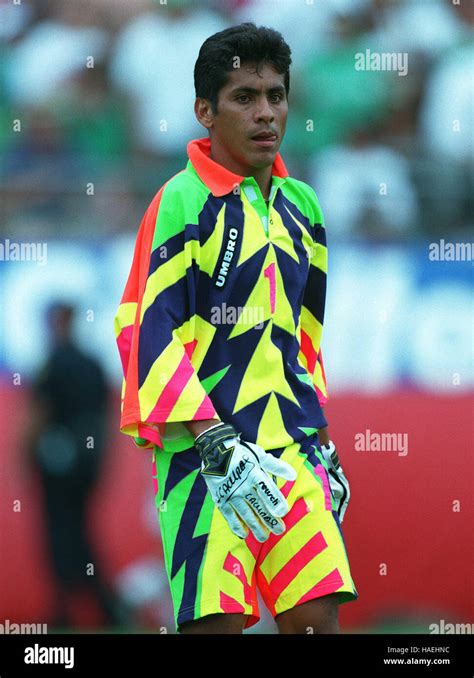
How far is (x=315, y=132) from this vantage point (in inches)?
175

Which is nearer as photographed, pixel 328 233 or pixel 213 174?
pixel 213 174

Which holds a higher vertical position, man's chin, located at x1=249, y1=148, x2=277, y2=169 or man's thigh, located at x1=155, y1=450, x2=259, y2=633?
man's chin, located at x1=249, y1=148, x2=277, y2=169

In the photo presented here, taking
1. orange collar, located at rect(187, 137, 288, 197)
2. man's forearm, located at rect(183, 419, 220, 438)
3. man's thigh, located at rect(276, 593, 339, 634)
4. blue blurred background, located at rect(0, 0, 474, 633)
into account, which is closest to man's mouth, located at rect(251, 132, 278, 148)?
orange collar, located at rect(187, 137, 288, 197)

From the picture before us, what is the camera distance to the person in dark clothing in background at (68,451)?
443 centimetres

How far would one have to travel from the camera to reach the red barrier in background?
4.47 m

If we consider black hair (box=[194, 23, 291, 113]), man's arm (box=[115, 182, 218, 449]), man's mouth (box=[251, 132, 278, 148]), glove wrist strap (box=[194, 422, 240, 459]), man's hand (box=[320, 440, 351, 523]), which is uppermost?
black hair (box=[194, 23, 291, 113])

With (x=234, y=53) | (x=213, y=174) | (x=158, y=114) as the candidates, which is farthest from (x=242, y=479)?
(x=158, y=114)

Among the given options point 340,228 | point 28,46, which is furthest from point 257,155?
point 28,46

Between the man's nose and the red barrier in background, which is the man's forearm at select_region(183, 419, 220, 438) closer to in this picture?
the man's nose

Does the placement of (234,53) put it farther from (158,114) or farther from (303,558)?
(158,114)

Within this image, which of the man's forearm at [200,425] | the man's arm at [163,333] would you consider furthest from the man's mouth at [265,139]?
the man's forearm at [200,425]

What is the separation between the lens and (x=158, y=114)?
445 centimetres

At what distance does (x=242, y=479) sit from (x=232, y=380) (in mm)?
288

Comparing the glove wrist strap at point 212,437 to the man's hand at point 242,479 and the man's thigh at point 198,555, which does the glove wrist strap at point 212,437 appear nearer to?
the man's hand at point 242,479
